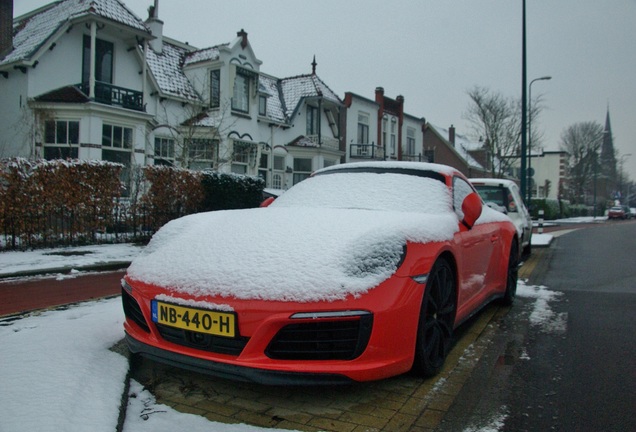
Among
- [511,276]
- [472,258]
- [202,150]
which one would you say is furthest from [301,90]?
[472,258]

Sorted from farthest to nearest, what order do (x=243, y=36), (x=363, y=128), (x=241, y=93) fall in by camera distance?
(x=363, y=128) → (x=241, y=93) → (x=243, y=36)

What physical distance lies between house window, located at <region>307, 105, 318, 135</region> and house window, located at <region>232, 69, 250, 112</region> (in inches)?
217

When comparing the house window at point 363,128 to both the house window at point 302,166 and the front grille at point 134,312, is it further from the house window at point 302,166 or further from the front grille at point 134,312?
the front grille at point 134,312

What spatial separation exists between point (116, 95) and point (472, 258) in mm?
16194

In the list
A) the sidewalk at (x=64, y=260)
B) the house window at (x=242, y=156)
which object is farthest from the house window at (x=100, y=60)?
the sidewalk at (x=64, y=260)

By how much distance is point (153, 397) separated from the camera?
2.75m

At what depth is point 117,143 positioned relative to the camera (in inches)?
669


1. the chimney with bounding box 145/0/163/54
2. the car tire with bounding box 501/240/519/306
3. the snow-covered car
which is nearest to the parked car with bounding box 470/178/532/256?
the car tire with bounding box 501/240/519/306

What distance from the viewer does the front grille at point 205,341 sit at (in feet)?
8.20

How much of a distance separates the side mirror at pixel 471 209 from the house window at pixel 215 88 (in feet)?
61.6

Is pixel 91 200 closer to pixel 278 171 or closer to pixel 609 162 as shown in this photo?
pixel 278 171

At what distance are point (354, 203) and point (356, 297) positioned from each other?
151 centimetres

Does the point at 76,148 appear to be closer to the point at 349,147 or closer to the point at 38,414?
the point at 38,414

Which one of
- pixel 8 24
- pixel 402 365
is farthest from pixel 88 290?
pixel 8 24
